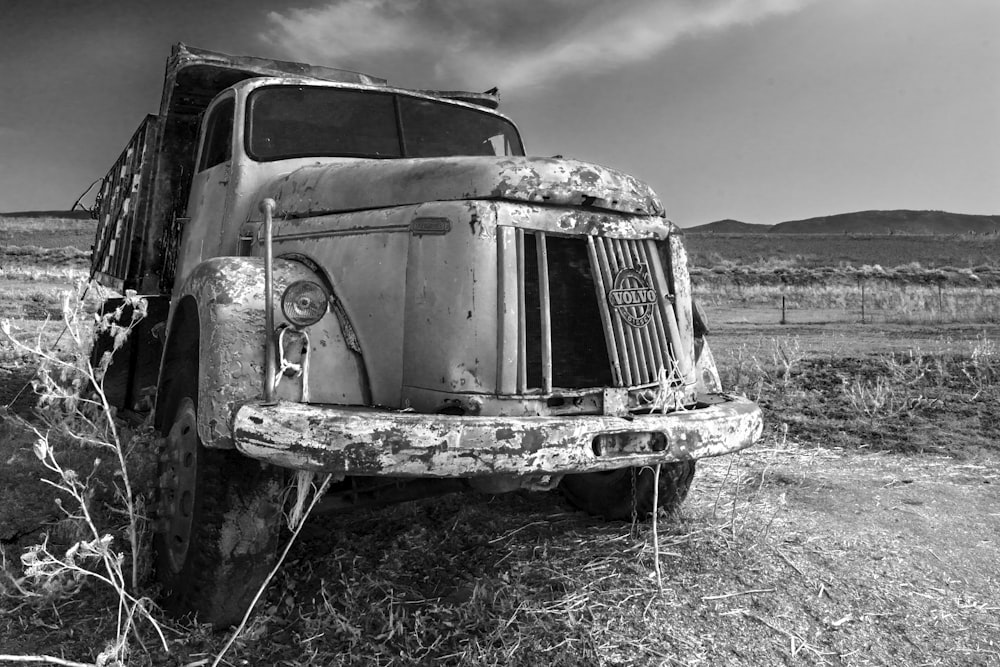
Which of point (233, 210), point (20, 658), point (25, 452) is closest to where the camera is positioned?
point (20, 658)

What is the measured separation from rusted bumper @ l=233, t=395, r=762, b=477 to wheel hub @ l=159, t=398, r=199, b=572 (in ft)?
1.83

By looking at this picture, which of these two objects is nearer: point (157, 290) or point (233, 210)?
point (233, 210)

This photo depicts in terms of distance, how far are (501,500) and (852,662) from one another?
7.07ft

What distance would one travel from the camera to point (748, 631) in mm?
3359

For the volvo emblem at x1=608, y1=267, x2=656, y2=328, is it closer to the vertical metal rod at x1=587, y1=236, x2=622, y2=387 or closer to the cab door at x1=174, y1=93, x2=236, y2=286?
the vertical metal rod at x1=587, y1=236, x2=622, y2=387

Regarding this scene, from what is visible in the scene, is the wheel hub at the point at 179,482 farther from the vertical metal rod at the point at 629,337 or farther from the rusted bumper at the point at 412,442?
the vertical metal rod at the point at 629,337

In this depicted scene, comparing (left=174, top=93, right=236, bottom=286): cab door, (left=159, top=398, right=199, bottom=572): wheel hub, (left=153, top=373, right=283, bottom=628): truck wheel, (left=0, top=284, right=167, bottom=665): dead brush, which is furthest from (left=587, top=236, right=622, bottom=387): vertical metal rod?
(left=174, top=93, right=236, bottom=286): cab door

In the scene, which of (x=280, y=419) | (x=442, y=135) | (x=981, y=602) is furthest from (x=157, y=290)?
(x=981, y=602)

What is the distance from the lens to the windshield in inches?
171

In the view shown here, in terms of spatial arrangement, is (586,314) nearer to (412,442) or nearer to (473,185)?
(473,185)

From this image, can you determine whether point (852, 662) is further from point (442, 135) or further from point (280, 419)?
point (442, 135)

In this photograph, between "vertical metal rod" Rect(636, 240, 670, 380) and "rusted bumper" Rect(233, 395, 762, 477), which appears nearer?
"rusted bumper" Rect(233, 395, 762, 477)

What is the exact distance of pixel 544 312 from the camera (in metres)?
3.07

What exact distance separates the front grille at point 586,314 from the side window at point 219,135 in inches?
84.7
